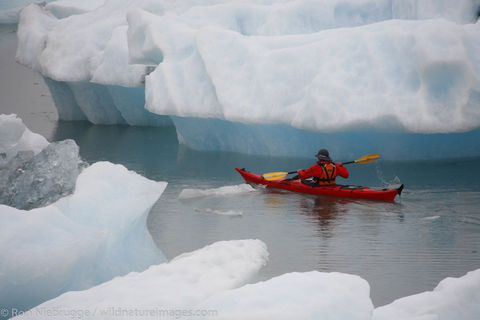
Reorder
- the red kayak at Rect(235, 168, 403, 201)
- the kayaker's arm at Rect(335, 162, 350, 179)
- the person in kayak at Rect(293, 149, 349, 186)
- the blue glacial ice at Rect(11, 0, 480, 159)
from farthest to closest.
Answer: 1. the blue glacial ice at Rect(11, 0, 480, 159)
2. the person in kayak at Rect(293, 149, 349, 186)
3. the kayaker's arm at Rect(335, 162, 350, 179)
4. the red kayak at Rect(235, 168, 403, 201)

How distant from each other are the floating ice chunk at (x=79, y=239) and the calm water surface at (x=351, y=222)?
1.22m

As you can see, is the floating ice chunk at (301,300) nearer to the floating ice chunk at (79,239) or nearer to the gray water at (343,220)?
the floating ice chunk at (79,239)

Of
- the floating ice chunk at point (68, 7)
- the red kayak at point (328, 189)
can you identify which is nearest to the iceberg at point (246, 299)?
the red kayak at point (328, 189)

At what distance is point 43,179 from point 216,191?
3.72m

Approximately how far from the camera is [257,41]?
10578 millimetres

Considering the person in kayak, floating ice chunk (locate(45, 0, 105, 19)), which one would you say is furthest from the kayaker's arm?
floating ice chunk (locate(45, 0, 105, 19))

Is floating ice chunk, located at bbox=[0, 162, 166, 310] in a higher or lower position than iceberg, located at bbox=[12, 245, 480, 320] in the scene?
lower

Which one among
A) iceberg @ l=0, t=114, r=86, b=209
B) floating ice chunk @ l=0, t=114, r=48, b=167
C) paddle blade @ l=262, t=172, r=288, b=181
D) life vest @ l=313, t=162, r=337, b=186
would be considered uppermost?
→ iceberg @ l=0, t=114, r=86, b=209

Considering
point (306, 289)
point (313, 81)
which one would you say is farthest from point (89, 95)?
point (306, 289)

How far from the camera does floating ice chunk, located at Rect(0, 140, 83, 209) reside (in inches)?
212

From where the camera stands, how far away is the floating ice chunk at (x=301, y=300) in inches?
113

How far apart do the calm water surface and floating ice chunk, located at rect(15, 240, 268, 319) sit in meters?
1.36

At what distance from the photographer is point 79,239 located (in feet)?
13.2

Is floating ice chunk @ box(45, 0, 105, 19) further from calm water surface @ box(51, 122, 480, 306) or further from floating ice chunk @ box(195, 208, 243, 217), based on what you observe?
floating ice chunk @ box(195, 208, 243, 217)
